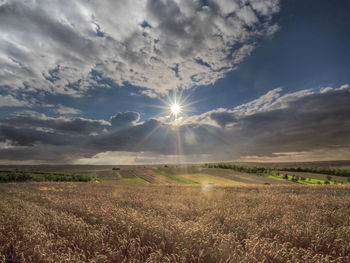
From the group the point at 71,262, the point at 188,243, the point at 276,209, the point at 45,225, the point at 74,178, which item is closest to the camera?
the point at 71,262

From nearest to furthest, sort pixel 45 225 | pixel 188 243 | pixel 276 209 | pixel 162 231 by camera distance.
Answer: pixel 188 243 < pixel 162 231 < pixel 45 225 < pixel 276 209

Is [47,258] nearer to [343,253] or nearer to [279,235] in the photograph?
[279,235]

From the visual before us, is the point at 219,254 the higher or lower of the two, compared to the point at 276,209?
higher

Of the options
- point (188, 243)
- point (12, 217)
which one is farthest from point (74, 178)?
point (188, 243)

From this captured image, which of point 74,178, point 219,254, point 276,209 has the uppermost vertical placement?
point 219,254

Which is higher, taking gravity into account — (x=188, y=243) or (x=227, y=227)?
(x=188, y=243)

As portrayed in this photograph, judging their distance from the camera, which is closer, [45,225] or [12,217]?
[45,225]

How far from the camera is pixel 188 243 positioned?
2.86 meters

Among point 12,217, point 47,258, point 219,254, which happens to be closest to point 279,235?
point 219,254

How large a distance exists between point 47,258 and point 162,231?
181cm

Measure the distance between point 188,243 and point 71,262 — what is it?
1.74 metres

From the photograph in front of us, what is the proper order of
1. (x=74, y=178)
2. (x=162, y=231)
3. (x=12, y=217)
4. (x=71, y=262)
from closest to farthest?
(x=71, y=262) → (x=162, y=231) → (x=12, y=217) → (x=74, y=178)

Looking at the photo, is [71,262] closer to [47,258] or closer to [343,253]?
[47,258]

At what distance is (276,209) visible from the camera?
5477 mm
